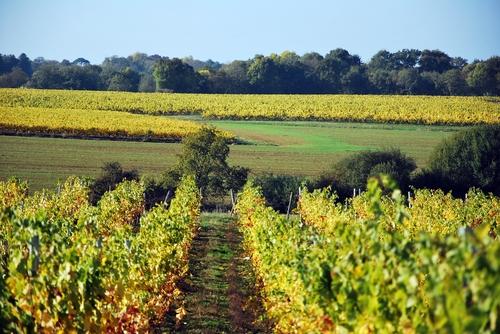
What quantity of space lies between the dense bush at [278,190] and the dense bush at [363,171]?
175cm

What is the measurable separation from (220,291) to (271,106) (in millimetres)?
55009

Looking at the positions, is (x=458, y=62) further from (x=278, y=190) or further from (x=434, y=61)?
(x=278, y=190)

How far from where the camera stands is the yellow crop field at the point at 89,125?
5244cm

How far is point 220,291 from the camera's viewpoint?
1764 centimetres

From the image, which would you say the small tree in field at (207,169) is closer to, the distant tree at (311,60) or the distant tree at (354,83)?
the distant tree at (354,83)

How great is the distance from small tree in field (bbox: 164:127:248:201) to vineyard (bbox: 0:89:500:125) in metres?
25.5

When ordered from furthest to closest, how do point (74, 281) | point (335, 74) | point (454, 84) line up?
point (335, 74) < point (454, 84) < point (74, 281)

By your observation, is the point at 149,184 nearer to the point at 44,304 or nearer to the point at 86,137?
the point at 86,137

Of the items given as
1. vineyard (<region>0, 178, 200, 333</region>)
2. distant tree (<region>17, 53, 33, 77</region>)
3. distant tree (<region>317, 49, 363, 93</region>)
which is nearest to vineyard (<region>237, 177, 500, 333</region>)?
vineyard (<region>0, 178, 200, 333</region>)

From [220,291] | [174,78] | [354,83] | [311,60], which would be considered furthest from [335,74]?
[220,291]

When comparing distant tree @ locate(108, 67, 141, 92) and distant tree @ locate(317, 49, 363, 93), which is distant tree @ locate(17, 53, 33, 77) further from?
distant tree @ locate(317, 49, 363, 93)

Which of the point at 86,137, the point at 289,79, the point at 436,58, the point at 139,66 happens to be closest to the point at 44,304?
the point at 86,137

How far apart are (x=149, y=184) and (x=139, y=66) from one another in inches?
6186

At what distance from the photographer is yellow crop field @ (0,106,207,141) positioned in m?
52.4
